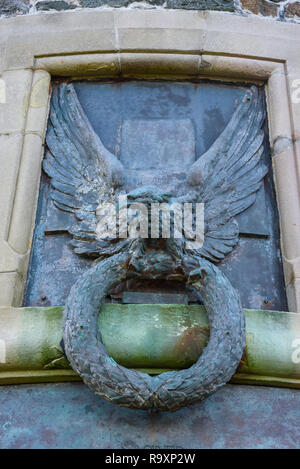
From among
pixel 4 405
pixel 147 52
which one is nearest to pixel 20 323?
pixel 4 405

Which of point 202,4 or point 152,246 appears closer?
point 152,246

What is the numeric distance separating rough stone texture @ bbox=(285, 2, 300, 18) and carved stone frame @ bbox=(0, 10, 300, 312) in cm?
14

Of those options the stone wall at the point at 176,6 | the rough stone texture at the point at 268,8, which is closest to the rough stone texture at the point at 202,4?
the stone wall at the point at 176,6

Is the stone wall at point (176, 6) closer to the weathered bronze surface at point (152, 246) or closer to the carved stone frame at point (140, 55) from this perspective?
the carved stone frame at point (140, 55)

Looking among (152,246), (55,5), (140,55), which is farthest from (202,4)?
(152,246)

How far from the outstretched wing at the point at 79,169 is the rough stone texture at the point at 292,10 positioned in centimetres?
142

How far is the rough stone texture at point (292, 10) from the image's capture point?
3.60m

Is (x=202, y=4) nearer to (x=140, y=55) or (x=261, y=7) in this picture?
(x=261, y=7)

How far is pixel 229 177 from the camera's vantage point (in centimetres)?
306

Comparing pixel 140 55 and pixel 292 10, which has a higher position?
pixel 292 10

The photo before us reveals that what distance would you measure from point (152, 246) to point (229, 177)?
2.13 ft

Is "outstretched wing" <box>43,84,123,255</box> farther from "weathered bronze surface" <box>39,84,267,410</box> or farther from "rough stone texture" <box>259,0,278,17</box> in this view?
"rough stone texture" <box>259,0,278,17</box>

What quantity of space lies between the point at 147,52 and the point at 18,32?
2.56 feet

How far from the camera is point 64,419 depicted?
7.88 feet
